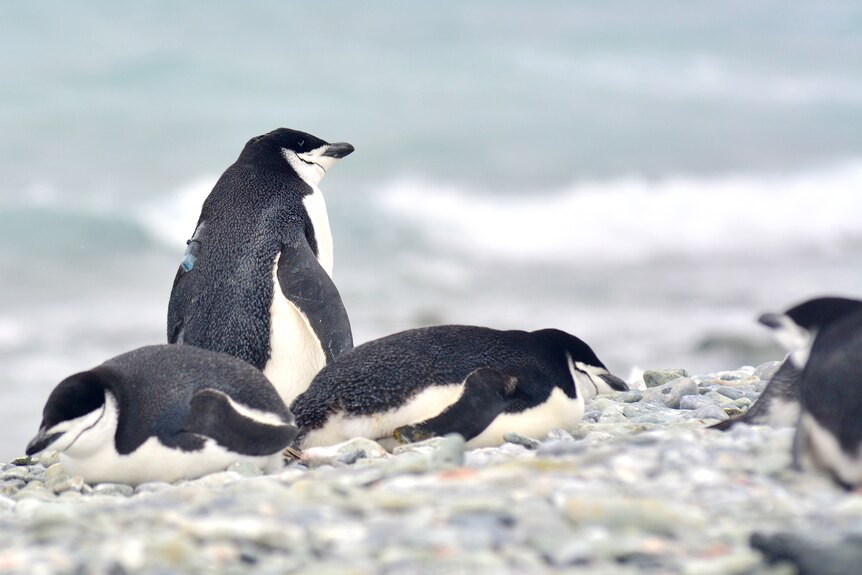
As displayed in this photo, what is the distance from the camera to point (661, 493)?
10.3 feet

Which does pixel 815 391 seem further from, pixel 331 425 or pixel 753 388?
pixel 753 388

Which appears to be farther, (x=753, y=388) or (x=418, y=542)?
(x=753, y=388)

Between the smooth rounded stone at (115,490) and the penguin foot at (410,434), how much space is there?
1.11 m

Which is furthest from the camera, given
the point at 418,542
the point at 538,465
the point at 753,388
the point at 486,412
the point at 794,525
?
the point at 753,388

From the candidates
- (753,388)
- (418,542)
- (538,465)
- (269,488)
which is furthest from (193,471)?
(753,388)

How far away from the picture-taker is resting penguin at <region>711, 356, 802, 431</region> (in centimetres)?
487

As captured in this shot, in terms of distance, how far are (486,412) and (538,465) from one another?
1.69m

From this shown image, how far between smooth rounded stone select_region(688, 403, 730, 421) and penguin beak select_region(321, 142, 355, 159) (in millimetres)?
2593

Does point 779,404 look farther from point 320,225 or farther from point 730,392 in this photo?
point 320,225

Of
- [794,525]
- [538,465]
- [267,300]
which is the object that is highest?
[267,300]

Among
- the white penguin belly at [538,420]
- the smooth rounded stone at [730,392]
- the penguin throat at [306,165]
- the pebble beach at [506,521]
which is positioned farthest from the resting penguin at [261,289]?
the pebble beach at [506,521]

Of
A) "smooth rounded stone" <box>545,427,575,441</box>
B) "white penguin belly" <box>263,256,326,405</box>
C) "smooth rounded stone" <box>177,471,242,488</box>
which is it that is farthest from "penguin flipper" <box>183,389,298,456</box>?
"white penguin belly" <box>263,256,326,405</box>

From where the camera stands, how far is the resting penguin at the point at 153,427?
4.67m

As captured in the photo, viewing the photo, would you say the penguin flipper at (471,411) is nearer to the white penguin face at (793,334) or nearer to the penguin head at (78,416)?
the penguin head at (78,416)
